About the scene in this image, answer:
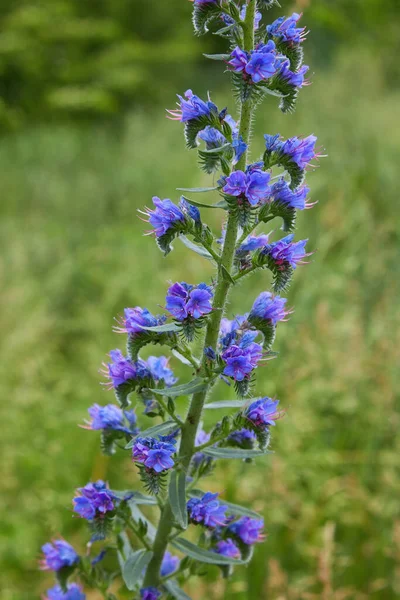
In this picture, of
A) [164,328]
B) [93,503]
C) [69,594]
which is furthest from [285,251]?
[69,594]

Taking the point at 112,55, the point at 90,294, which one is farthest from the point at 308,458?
the point at 112,55

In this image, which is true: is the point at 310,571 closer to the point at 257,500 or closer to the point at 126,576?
the point at 257,500

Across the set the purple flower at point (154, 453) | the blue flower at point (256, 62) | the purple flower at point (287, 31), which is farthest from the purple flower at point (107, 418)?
the purple flower at point (287, 31)

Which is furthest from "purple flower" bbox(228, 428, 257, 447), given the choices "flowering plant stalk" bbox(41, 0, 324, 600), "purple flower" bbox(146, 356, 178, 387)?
"purple flower" bbox(146, 356, 178, 387)

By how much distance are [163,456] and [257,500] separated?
159 cm

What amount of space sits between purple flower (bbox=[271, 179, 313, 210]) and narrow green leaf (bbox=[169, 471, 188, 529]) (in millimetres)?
723

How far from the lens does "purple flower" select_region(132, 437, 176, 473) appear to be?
1462 millimetres

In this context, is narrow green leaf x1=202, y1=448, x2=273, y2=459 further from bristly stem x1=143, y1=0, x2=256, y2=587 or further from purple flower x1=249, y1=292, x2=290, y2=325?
purple flower x1=249, y1=292, x2=290, y2=325

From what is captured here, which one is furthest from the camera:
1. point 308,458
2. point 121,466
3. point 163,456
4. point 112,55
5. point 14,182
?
point 112,55

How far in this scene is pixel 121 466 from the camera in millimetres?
3383

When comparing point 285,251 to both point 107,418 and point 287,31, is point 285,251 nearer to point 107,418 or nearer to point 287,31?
point 287,31

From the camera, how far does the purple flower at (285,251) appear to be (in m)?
1.54

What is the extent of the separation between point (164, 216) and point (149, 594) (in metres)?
0.95

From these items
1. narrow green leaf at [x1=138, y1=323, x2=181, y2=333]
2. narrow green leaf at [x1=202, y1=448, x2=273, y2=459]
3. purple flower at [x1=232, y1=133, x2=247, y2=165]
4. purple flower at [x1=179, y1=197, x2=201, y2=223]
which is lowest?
narrow green leaf at [x1=202, y1=448, x2=273, y2=459]
